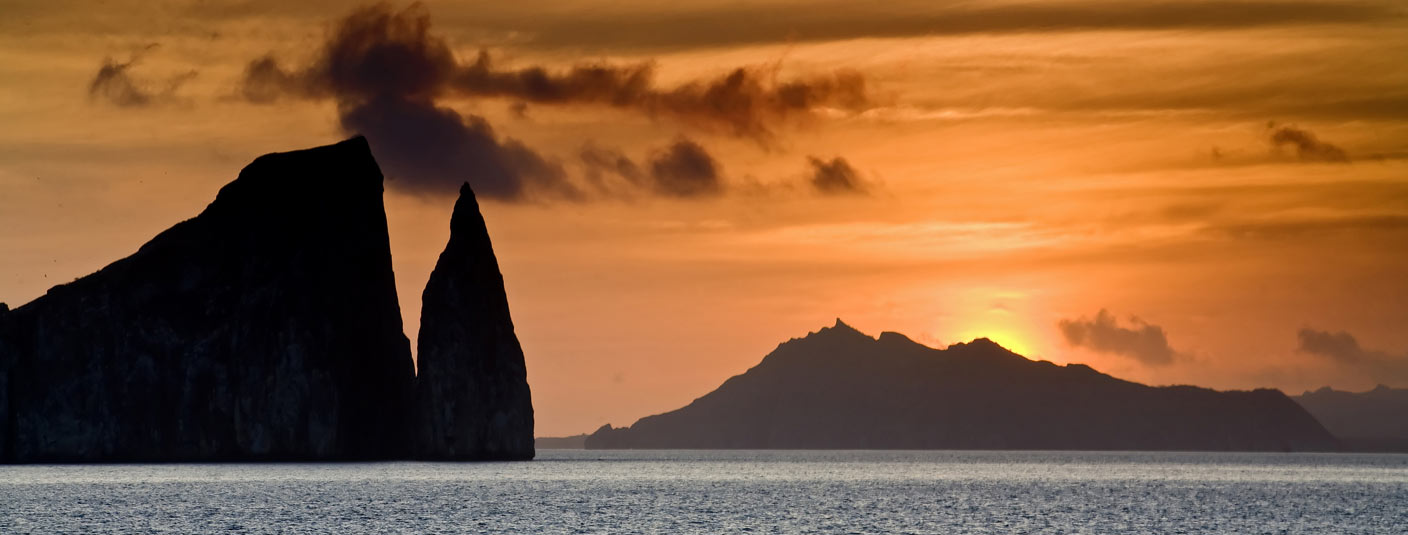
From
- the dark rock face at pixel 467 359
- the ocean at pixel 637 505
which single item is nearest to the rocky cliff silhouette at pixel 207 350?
the dark rock face at pixel 467 359

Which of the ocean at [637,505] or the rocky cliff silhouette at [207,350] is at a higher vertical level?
the rocky cliff silhouette at [207,350]

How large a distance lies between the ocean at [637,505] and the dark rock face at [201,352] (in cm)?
1221

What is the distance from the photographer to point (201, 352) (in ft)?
610

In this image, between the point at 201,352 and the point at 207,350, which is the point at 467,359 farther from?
the point at 201,352

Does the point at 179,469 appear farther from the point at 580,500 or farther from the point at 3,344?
the point at 580,500

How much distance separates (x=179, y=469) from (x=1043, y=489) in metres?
91.6

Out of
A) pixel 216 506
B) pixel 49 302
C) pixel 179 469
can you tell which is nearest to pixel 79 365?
pixel 49 302

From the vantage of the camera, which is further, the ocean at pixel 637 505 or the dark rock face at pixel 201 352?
the dark rock face at pixel 201 352

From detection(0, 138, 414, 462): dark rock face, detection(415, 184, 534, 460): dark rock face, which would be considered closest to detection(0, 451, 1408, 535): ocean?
detection(0, 138, 414, 462): dark rock face

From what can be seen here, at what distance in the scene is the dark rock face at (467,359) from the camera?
19012 centimetres

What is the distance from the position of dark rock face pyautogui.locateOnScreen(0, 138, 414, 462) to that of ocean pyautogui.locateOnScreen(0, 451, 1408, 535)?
12.2 meters

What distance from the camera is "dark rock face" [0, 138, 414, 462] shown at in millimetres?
182125

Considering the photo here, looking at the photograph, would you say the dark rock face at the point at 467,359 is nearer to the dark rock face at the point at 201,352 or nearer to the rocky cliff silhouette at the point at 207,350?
the rocky cliff silhouette at the point at 207,350

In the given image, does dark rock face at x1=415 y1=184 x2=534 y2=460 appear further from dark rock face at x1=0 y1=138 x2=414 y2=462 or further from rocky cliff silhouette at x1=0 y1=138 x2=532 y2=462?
dark rock face at x1=0 y1=138 x2=414 y2=462
